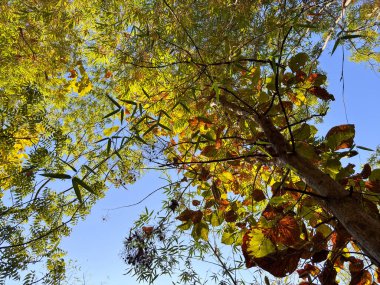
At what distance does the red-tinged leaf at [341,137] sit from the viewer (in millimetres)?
1568

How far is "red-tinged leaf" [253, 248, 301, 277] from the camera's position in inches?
53.7

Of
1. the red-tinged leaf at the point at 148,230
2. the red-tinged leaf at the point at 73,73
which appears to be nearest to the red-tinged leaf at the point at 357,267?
the red-tinged leaf at the point at 148,230

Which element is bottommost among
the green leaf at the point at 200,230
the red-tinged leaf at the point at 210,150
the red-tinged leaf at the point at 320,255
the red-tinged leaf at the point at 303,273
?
the red-tinged leaf at the point at 320,255

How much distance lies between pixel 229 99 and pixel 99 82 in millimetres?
2168

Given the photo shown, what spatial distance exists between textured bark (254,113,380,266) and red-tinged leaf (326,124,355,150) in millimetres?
244

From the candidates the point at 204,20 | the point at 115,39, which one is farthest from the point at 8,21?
the point at 204,20

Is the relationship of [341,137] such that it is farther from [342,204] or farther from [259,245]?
[259,245]

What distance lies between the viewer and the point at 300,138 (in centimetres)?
177

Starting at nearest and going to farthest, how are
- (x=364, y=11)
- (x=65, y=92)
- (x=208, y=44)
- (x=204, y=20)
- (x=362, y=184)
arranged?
(x=362, y=184) < (x=208, y=44) < (x=204, y=20) < (x=364, y=11) < (x=65, y=92)

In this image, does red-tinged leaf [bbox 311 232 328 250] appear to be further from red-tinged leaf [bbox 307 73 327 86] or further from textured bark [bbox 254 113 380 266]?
red-tinged leaf [bbox 307 73 327 86]

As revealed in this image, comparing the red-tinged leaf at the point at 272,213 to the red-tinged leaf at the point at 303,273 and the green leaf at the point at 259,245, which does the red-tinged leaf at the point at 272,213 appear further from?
the red-tinged leaf at the point at 303,273

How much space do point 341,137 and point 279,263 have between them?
2.30ft

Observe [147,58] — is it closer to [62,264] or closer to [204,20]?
[204,20]

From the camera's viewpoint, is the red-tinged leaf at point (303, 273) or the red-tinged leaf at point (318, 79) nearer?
the red-tinged leaf at point (303, 273)
